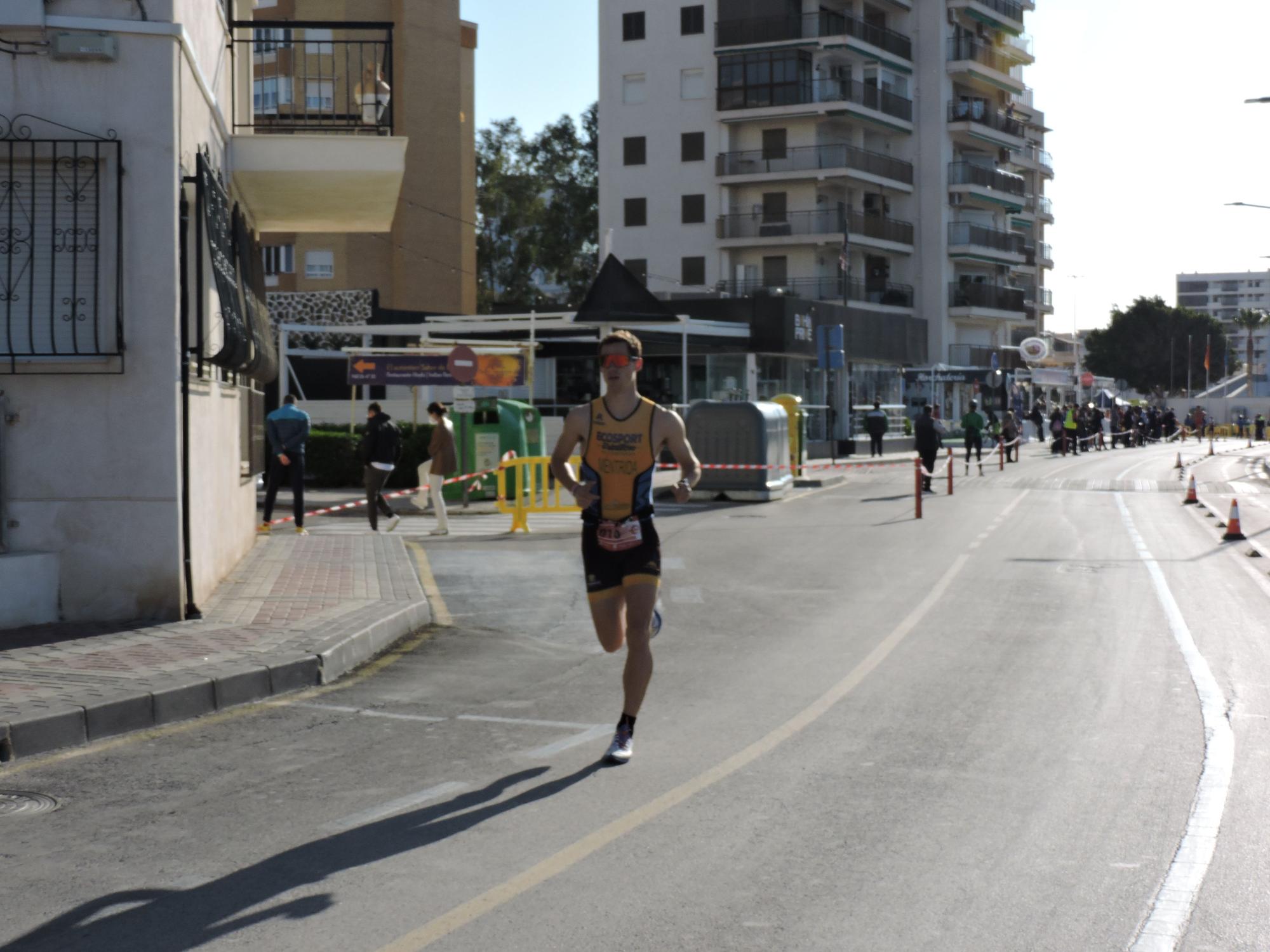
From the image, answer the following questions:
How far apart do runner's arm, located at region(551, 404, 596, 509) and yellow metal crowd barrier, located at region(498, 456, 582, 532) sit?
13.0 m

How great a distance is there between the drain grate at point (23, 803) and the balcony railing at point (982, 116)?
70639 mm

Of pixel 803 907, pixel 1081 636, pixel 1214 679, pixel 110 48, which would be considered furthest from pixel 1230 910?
pixel 110 48

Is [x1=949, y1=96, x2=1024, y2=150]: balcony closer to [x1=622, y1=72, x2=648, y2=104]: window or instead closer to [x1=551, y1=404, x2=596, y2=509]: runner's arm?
[x1=622, y1=72, x2=648, y2=104]: window

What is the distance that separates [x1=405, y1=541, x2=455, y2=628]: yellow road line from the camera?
12047mm

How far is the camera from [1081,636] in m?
10.9

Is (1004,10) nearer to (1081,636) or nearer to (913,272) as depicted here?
(913,272)

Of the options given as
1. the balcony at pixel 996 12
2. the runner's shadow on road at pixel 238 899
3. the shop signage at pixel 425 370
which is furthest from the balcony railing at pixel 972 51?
the runner's shadow on road at pixel 238 899

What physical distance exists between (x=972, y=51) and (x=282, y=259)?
35.9 metres

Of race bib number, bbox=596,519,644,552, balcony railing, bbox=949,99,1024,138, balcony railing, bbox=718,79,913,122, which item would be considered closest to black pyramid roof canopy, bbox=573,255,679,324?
race bib number, bbox=596,519,644,552

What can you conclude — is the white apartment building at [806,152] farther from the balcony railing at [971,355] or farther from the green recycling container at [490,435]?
the green recycling container at [490,435]

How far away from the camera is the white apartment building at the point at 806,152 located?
66.2 metres

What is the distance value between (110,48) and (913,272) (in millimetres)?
64277

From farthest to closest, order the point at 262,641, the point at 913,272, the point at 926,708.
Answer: the point at 913,272 < the point at 262,641 < the point at 926,708

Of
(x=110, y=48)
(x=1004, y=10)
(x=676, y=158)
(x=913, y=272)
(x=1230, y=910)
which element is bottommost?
(x=1230, y=910)
